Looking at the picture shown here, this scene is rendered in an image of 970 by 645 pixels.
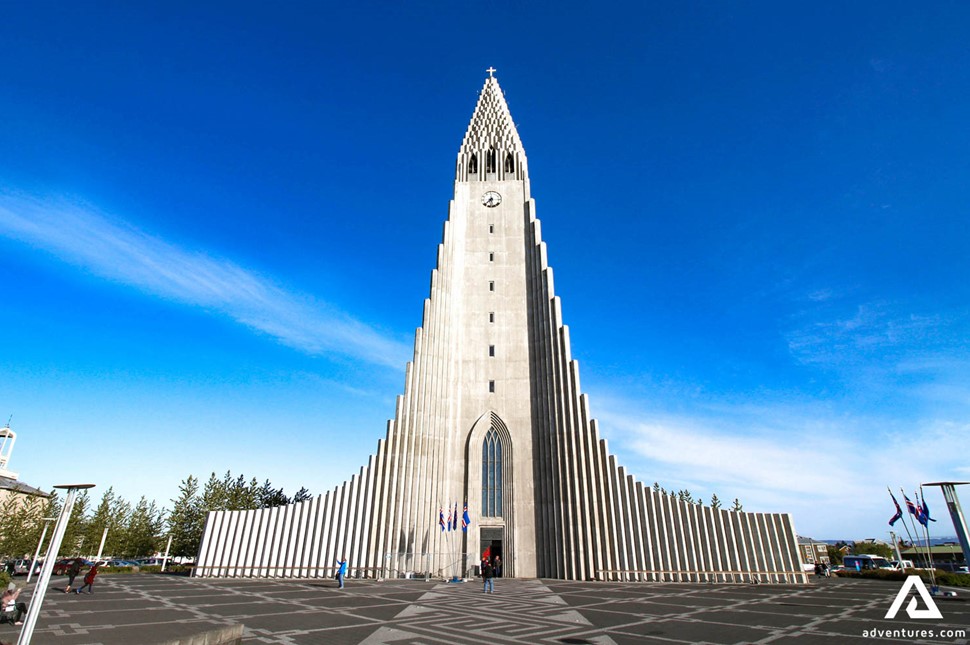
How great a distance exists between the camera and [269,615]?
555 inches

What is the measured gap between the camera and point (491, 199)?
43.3m

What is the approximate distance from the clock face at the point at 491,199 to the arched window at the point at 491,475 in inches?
831

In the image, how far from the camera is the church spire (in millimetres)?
45088

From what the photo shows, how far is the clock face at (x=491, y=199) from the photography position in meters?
43.1

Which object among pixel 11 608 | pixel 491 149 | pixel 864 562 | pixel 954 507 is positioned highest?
pixel 491 149

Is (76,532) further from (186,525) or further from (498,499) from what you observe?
(498,499)

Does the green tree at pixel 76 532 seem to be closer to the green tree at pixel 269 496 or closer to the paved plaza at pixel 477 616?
the green tree at pixel 269 496

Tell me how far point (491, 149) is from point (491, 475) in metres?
31.9

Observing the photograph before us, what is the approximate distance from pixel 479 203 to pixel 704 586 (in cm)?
3412

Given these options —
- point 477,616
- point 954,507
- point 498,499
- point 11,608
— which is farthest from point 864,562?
point 11,608

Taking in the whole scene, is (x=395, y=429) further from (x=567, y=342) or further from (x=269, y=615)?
(x=269, y=615)

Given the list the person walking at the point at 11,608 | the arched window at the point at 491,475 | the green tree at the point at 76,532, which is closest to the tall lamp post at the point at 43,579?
the person walking at the point at 11,608

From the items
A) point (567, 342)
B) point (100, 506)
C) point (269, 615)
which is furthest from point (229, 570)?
point (100, 506)

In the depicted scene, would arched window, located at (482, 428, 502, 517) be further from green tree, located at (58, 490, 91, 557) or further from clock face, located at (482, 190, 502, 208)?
green tree, located at (58, 490, 91, 557)
